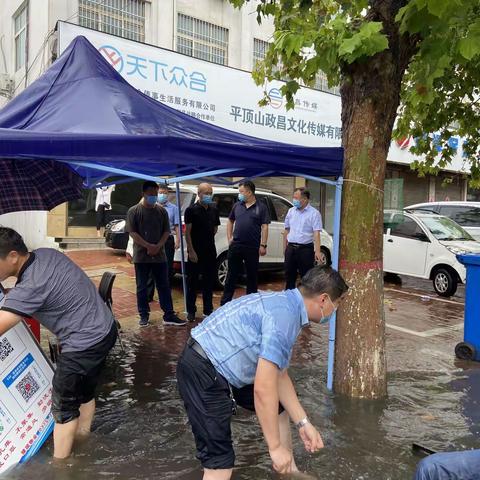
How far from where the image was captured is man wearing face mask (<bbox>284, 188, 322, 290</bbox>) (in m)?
7.30

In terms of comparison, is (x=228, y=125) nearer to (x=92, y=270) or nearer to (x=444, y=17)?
(x=92, y=270)

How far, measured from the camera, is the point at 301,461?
341 cm

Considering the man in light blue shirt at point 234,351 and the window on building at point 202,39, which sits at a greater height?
the window on building at point 202,39

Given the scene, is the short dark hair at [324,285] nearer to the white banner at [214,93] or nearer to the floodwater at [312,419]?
the floodwater at [312,419]

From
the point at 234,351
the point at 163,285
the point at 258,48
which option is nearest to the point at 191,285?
the point at 163,285

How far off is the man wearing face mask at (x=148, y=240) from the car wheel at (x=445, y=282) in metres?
5.53

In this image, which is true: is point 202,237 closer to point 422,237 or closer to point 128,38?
point 422,237

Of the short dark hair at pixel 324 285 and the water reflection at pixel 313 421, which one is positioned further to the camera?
the water reflection at pixel 313 421

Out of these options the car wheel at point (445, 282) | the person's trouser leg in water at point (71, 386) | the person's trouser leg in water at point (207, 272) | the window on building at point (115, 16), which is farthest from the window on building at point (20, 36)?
the person's trouser leg in water at point (71, 386)

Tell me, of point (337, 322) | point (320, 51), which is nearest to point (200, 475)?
point (337, 322)

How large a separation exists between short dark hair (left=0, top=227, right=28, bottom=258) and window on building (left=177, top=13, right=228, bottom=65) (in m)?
11.7

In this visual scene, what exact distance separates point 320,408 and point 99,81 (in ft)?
11.2

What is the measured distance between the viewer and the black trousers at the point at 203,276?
271 inches

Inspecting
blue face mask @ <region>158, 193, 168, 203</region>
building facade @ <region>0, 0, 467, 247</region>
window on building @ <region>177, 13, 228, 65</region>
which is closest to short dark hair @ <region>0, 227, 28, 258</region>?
blue face mask @ <region>158, 193, 168, 203</region>
